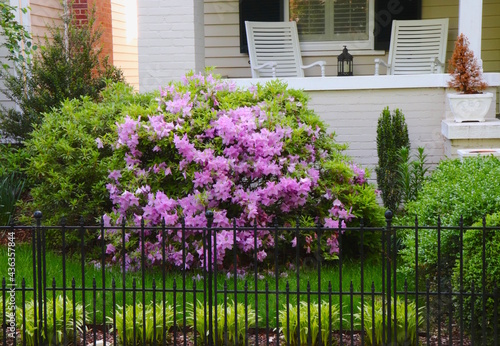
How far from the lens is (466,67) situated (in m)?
8.79

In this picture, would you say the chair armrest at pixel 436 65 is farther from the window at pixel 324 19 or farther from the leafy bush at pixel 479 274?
the leafy bush at pixel 479 274

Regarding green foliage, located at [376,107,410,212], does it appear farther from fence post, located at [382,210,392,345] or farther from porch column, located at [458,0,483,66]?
fence post, located at [382,210,392,345]

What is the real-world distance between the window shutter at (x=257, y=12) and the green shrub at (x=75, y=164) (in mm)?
4037

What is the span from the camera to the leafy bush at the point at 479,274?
4.88 meters

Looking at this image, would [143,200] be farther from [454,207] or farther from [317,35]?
[317,35]

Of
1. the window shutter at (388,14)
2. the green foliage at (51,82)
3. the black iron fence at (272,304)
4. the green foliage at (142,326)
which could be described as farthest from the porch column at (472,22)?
the green foliage at (142,326)

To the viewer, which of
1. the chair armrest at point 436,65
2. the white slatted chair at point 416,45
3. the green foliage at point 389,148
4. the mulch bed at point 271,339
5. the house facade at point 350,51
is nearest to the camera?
the mulch bed at point 271,339

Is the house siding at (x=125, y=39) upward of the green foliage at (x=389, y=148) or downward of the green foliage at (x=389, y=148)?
upward

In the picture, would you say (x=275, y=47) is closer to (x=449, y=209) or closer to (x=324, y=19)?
(x=324, y=19)

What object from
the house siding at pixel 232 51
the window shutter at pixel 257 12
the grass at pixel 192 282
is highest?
the window shutter at pixel 257 12

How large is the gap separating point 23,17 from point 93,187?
4892 millimetres

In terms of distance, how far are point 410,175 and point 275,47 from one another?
3743 millimetres

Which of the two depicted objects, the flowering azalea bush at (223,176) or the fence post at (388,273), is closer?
the fence post at (388,273)

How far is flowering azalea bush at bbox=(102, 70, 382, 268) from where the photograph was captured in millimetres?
6867
